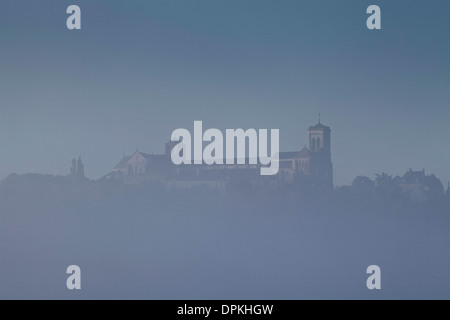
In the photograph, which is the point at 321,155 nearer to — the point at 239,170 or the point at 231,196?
the point at 239,170

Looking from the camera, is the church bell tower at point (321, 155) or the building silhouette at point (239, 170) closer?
the church bell tower at point (321, 155)

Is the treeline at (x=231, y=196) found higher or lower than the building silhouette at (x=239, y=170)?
lower

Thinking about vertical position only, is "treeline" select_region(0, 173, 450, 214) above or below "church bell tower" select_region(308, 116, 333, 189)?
below

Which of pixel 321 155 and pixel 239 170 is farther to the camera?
pixel 239 170

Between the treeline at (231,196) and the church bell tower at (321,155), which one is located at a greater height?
the church bell tower at (321,155)

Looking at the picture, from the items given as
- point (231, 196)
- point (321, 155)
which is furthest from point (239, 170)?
point (321, 155)

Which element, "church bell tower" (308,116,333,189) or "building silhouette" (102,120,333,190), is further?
"building silhouette" (102,120,333,190)

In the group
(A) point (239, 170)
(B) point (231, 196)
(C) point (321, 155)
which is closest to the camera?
(C) point (321, 155)

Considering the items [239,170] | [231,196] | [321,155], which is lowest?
[231,196]

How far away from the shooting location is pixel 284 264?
32.6ft
